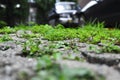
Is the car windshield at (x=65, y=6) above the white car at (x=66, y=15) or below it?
above

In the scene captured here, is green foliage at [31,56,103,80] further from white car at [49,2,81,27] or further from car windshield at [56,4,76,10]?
car windshield at [56,4,76,10]

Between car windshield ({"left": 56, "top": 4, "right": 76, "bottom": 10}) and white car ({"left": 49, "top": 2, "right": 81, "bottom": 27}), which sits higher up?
car windshield ({"left": 56, "top": 4, "right": 76, "bottom": 10})

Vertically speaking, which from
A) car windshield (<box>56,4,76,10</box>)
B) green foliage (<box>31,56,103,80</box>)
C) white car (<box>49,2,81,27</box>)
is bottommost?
green foliage (<box>31,56,103,80</box>)

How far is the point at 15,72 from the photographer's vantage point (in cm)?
147

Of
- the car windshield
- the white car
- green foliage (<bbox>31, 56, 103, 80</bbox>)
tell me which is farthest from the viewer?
the car windshield

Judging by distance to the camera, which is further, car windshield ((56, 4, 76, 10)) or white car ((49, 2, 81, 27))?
car windshield ((56, 4, 76, 10))

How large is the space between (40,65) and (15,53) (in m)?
1.23

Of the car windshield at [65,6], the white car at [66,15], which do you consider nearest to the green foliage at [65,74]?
the white car at [66,15]

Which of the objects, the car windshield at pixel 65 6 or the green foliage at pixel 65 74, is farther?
the car windshield at pixel 65 6

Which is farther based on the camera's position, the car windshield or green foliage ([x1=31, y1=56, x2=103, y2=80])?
the car windshield

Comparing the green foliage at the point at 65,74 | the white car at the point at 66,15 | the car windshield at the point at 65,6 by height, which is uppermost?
the car windshield at the point at 65,6

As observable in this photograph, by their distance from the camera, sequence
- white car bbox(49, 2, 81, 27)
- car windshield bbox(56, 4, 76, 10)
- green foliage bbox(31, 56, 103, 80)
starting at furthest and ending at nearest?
1. car windshield bbox(56, 4, 76, 10)
2. white car bbox(49, 2, 81, 27)
3. green foliage bbox(31, 56, 103, 80)

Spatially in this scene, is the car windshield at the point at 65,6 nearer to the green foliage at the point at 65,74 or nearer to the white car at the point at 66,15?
the white car at the point at 66,15

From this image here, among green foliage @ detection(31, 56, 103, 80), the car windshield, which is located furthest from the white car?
green foliage @ detection(31, 56, 103, 80)
